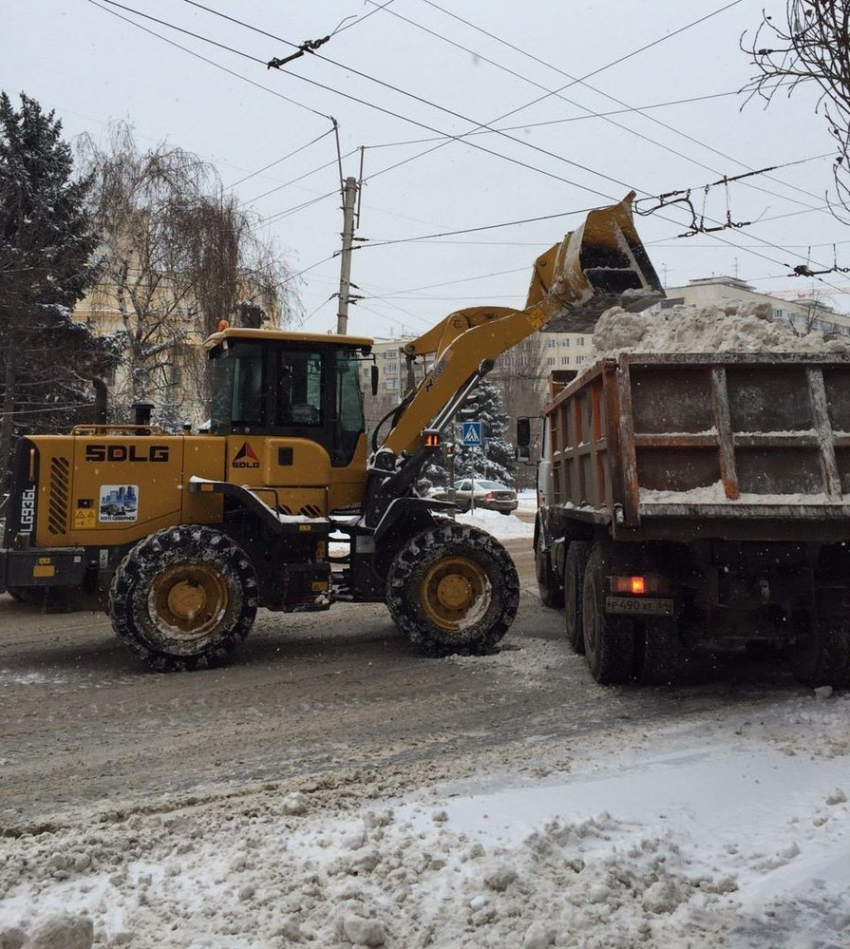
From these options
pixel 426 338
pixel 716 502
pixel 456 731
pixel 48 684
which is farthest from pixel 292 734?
pixel 426 338

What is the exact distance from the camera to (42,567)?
743 cm

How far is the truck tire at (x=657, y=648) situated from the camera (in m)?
6.54

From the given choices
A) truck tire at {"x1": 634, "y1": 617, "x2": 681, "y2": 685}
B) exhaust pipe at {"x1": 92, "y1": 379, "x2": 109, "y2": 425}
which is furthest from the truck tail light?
exhaust pipe at {"x1": 92, "y1": 379, "x2": 109, "y2": 425}

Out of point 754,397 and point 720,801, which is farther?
point 754,397

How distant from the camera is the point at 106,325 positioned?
80.6 feet

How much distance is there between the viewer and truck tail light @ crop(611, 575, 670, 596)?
618 cm

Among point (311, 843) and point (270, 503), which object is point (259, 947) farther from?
point (270, 503)

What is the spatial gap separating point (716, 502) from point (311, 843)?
3.30 meters

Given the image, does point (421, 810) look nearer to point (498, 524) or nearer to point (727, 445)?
point (727, 445)

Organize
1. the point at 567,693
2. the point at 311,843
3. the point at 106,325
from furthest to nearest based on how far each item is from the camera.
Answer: the point at 106,325
the point at 567,693
the point at 311,843

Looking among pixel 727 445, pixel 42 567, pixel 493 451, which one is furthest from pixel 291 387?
pixel 493 451

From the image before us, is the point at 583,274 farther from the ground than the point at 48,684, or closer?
farther from the ground

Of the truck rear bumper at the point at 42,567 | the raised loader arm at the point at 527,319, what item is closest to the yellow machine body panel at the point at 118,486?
the truck rear bumper at the point at 42,567

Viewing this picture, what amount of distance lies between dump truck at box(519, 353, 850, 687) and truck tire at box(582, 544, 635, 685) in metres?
0.04
